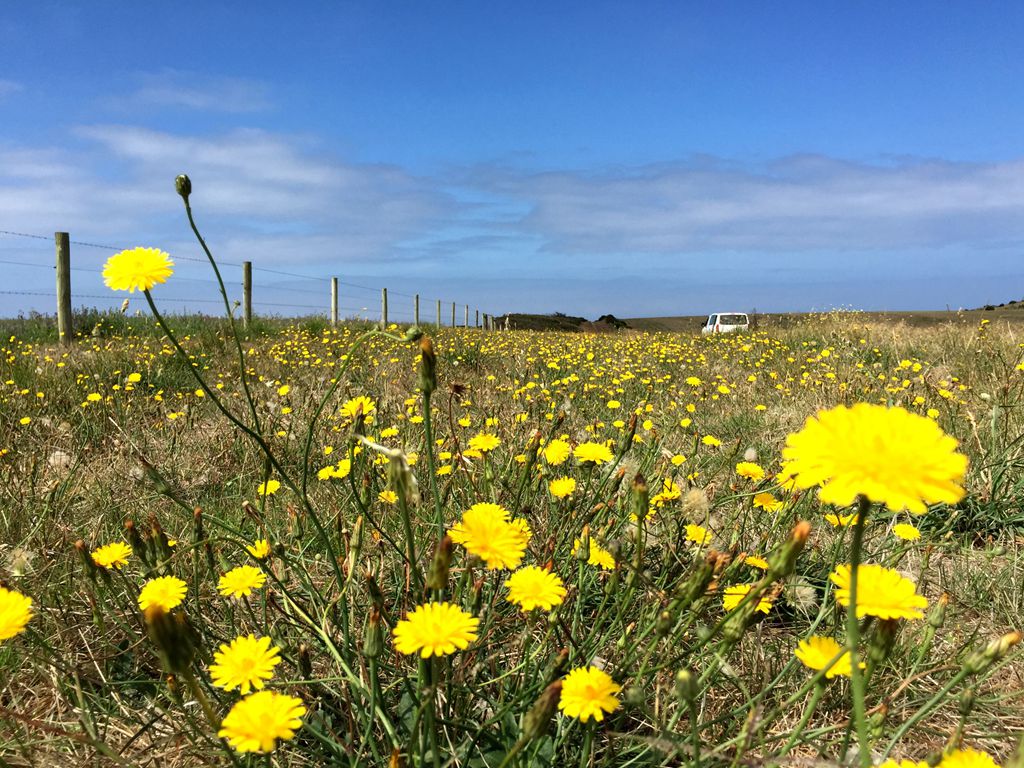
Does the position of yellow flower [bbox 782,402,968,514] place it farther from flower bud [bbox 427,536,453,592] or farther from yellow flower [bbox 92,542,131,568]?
yellow flower [bbox 92,542,131,568]

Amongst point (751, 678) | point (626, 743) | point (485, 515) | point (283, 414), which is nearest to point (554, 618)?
point (485, 515)

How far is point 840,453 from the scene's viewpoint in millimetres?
749

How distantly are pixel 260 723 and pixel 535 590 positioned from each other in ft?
1.61

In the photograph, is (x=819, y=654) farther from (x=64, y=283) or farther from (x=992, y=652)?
(x=64, y=283)

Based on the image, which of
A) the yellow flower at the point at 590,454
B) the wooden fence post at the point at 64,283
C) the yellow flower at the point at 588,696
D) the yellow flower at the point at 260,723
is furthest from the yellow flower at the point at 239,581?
the wooden fence post at the point at 64,283

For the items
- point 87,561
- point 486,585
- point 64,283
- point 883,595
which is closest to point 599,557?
point 486,585

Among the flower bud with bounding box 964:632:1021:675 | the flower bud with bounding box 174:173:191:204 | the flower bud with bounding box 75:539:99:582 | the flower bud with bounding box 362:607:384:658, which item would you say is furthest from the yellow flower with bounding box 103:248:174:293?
the flower bud with bounding box 964:632:1021:675

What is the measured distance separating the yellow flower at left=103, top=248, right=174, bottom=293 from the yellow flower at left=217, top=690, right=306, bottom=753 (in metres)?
0.80

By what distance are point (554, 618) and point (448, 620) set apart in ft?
0.99

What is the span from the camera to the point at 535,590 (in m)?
1.15

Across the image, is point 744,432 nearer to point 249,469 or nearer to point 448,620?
point 249,469

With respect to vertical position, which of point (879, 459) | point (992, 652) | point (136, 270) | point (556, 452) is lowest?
point (992, 652)

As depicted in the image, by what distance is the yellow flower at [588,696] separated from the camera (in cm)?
99

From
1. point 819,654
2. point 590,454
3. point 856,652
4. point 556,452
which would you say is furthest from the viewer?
point 556,452
